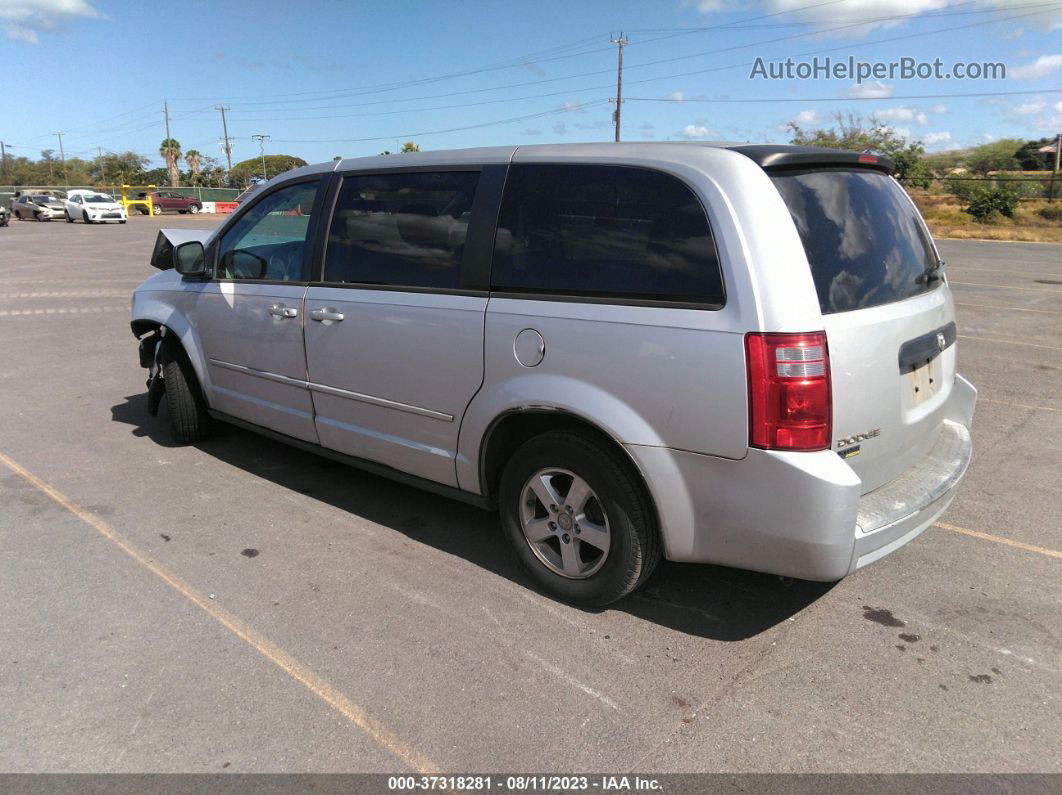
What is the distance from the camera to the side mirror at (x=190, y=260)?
4977mm

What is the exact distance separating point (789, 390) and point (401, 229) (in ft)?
6.98

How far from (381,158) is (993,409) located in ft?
17.1

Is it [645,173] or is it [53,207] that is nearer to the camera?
[645,173]

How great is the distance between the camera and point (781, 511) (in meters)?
2.69

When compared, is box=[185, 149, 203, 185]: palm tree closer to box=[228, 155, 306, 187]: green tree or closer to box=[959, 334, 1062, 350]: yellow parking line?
box=[228, 155, 306, 187]: green tree

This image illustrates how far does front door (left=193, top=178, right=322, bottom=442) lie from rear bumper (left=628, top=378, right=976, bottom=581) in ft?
7.52

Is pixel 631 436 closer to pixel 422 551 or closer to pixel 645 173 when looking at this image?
pixel 645 173

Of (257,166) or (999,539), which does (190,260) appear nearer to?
(999,539)

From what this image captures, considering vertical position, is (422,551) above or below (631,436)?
below

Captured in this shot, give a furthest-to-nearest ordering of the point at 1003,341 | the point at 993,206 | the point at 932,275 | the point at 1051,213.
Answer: the point at 1051,213 → the point at 993,206 → the point at 1003,341 → the point at 932,275

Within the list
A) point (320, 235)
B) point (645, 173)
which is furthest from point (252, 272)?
point (645, 173)

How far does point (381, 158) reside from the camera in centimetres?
410

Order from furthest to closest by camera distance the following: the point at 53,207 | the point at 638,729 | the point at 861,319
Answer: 1. the point at 53,207
2. the point at 861,319
3. the point at 638,729

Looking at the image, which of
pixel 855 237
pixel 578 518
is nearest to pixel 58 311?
pixel 578 518
